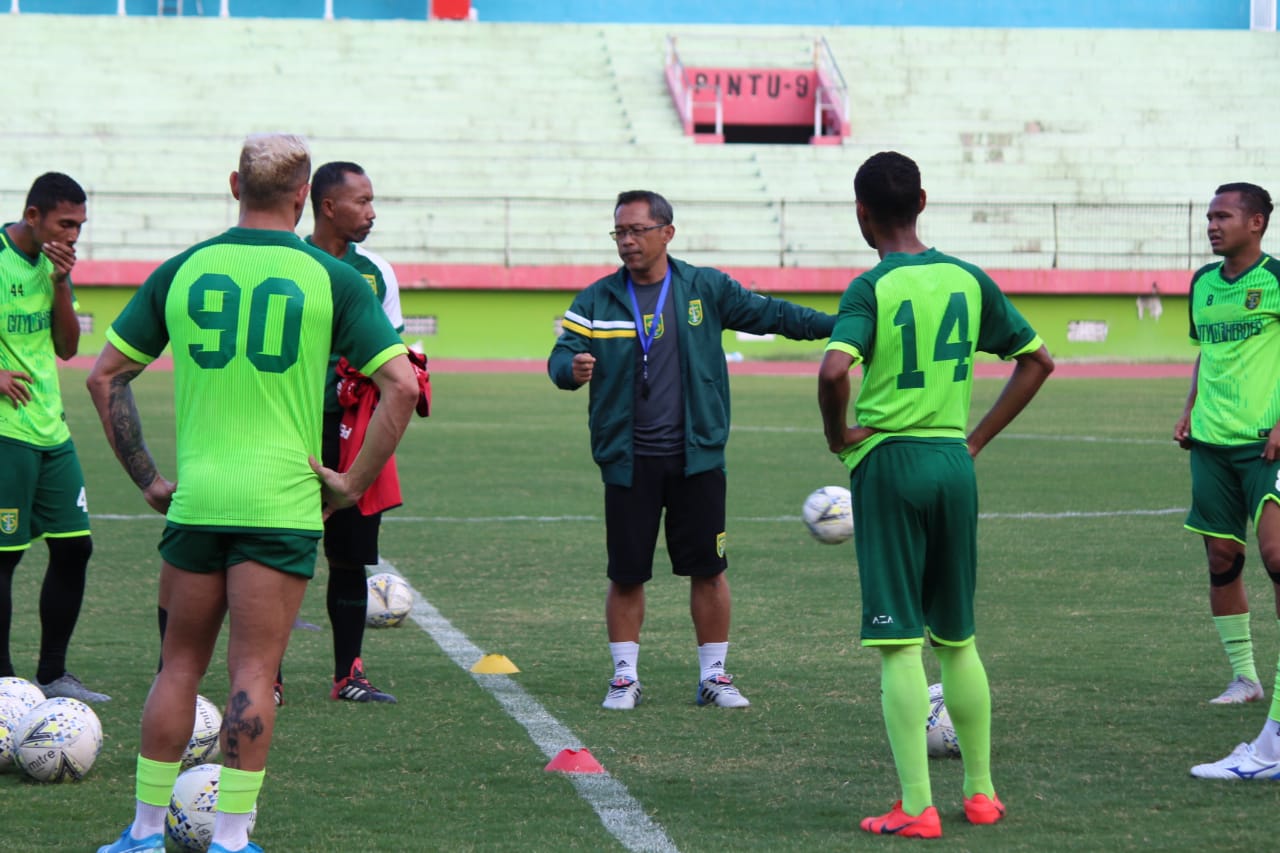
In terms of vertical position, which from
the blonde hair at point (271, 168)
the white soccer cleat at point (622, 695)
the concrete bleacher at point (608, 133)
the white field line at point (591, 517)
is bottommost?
the white field line at point (591, 517)

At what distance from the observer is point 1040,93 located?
3847cm

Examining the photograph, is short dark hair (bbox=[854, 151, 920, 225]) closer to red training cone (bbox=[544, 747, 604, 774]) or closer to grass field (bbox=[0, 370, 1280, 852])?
grass field (bbox=[0, 370, 1280, 852])

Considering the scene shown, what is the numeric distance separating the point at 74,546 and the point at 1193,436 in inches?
181

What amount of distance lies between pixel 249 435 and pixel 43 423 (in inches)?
113

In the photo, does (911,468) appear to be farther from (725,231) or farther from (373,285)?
(725,231)

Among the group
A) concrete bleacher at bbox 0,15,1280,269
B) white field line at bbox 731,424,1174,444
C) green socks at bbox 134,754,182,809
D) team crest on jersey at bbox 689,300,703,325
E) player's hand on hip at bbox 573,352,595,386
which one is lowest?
white field line at bbox 731,424,1174,444

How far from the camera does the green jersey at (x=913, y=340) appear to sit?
5117 millimetres

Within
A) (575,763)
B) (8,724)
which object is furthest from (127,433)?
(575,763)

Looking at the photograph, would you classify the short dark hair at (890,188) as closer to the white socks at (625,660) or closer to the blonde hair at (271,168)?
the blonde hair at (271,168)

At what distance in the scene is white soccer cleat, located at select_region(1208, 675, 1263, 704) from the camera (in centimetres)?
700

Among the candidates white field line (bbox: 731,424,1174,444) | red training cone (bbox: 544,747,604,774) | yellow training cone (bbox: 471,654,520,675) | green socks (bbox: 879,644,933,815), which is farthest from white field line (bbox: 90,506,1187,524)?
green socks (bbox: 879,644,933,815)

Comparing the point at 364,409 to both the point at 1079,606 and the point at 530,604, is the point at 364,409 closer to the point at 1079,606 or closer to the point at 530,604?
the point at 530,604

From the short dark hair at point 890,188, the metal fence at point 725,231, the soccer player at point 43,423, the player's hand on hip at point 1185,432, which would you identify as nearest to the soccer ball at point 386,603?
the soccer player at point 43,423

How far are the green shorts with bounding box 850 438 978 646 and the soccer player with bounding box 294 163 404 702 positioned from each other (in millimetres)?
2333
